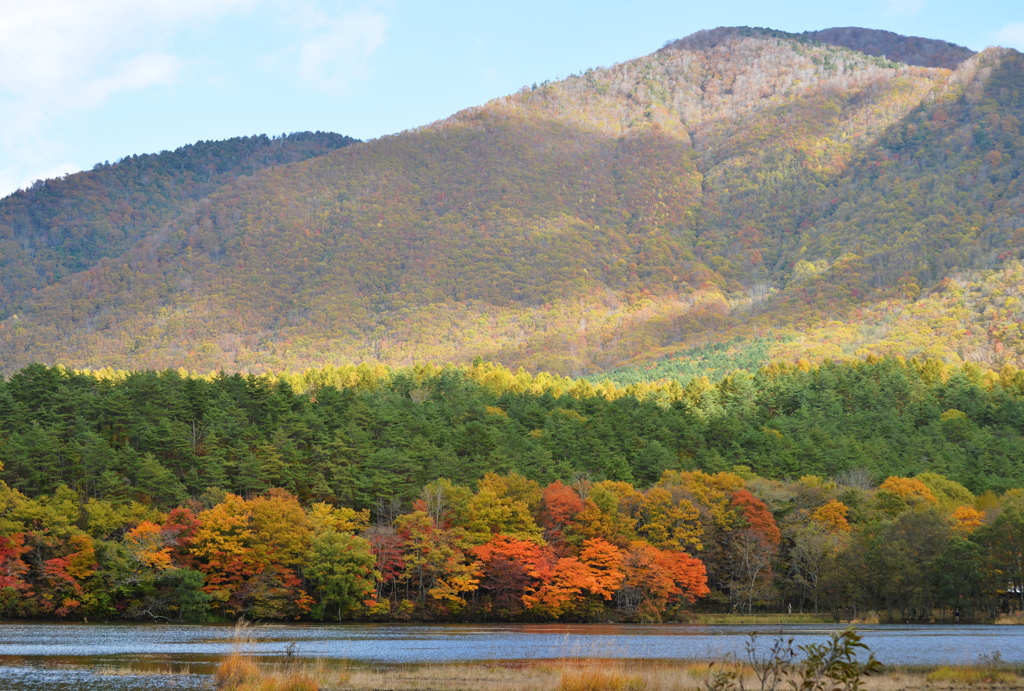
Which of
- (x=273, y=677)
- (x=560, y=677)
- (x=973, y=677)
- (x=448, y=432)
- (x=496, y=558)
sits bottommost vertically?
(x=973, y=677)

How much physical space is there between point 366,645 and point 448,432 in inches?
2294

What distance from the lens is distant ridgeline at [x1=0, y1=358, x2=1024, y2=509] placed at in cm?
9250

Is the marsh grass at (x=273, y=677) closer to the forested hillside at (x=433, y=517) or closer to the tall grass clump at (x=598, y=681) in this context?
the tall grass clump at (x=598, y=681)

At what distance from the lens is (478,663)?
47.4 metres

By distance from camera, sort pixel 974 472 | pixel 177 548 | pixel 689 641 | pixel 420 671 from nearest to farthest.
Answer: pixel 420 671 < pixel 689 641 < pixel 177 548 < pixel 974 472

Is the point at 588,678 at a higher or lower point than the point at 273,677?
lower

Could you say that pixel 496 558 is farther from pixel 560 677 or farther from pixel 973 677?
pixel 973 677

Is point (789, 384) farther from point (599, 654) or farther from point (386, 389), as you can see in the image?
point (599, 654)

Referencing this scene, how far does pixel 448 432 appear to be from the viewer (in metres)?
114

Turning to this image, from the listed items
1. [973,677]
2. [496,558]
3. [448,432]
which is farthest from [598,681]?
[448,432]

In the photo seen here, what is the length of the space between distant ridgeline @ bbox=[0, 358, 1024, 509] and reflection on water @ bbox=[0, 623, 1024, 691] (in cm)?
2217

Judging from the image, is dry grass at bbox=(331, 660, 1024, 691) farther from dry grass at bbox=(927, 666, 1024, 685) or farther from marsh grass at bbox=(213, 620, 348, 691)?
marsh grass at bbox=(213, 620, 348, 691)

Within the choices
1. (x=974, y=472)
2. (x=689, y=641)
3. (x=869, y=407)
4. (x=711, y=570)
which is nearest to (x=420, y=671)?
(x=689, y=641)

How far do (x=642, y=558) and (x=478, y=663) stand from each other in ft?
119
